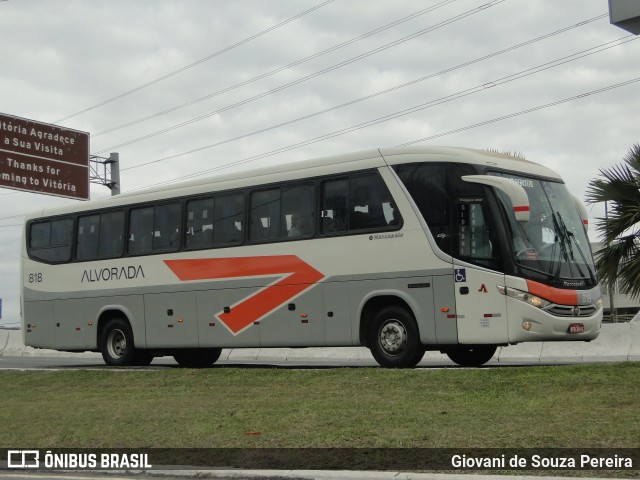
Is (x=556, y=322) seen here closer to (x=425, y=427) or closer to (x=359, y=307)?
(x=359, y=307)

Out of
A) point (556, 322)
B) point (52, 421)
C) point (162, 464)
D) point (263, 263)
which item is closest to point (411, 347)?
point (556, 322)

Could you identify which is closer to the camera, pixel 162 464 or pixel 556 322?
pixel 162 464

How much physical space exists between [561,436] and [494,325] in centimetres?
656

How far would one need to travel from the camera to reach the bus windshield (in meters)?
16.5

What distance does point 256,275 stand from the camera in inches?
779

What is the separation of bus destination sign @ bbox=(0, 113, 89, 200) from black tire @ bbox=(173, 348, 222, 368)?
1379 centimetres

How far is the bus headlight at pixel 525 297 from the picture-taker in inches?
637

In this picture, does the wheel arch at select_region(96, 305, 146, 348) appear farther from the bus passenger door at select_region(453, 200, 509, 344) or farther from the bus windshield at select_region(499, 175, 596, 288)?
the bus windshield at select_region(499, 175, 596, 288)

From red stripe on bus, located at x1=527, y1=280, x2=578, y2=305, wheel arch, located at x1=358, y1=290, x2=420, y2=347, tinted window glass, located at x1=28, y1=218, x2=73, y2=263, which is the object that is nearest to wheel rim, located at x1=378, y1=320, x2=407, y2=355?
wheel arch, located at x1=358, y1=290, x2=420, y2=347

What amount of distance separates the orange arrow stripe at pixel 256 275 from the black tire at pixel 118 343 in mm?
2416

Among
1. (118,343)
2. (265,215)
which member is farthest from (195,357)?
(265,215)

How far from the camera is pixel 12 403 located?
16.8 meters

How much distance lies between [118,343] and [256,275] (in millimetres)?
5041

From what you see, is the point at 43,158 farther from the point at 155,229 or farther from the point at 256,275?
the point at 256,275
